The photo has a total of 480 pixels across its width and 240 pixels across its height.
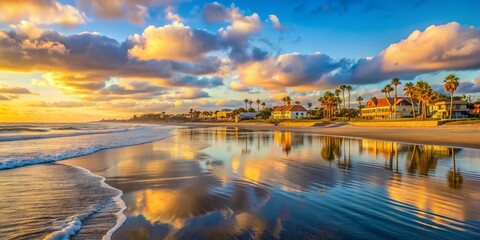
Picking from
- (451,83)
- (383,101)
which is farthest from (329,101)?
(451,83)

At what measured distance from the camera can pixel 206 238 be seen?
5.18m

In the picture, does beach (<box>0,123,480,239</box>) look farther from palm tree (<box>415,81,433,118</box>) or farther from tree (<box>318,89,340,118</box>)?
tree (<box>318,89,340,118</box>)

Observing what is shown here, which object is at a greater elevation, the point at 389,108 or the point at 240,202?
the point at 389,108

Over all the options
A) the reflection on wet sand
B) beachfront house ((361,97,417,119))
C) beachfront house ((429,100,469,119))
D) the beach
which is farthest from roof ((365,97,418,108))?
the beach

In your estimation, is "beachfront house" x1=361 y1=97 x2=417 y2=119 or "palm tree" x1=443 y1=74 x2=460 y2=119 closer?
"palm tree" x1=443 y1=74 x2=460 y2=119

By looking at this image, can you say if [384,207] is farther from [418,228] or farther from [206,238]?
[206,238]

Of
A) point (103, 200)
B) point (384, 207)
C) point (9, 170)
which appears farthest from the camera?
point (9, 170)

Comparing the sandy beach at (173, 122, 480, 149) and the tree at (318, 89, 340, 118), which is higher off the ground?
the tree at (318, 89, 340, 118)

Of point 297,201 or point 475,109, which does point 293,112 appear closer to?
point 475,109

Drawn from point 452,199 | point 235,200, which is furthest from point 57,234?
point 452,199

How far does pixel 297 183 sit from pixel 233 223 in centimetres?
465

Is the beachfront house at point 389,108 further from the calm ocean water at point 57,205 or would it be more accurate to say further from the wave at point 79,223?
the wave at point 79,223

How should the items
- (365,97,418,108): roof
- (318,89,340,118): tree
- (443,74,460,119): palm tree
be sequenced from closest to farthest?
1. (443,74,460,119): palm tree
2. (365,97,418,108): roof
3. (318,89,340,118): tree

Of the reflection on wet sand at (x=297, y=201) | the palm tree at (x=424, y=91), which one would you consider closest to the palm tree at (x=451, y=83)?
the palm tree at (x=424, y=91)
